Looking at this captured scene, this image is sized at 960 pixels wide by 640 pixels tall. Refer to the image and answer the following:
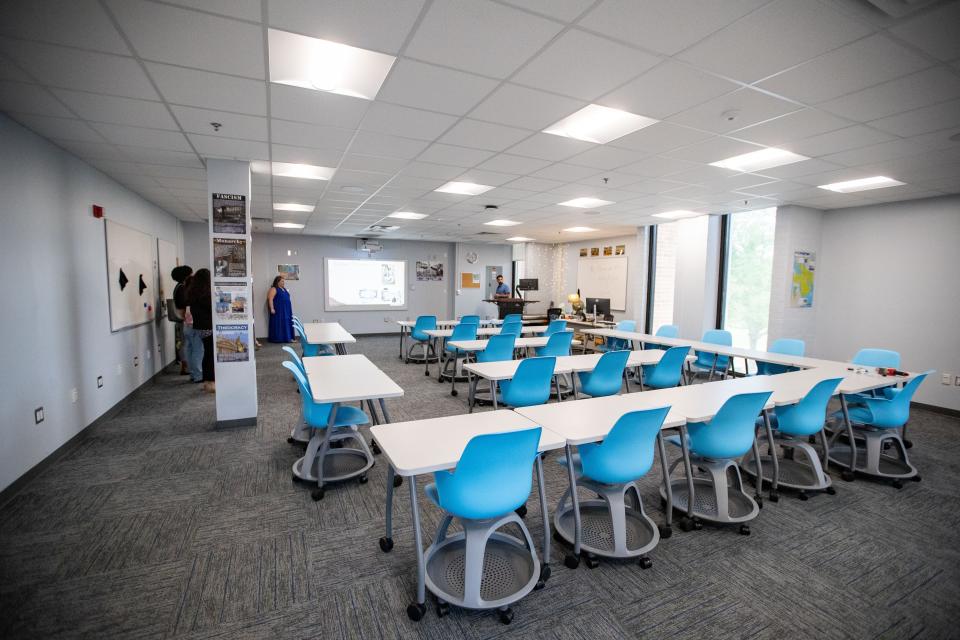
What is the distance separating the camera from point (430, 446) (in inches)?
80.5

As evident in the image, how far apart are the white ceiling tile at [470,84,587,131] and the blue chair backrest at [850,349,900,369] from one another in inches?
167

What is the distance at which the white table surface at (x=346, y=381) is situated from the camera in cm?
289

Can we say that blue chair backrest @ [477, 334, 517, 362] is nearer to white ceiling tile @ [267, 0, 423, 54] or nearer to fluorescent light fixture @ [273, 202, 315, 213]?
white ceiling tile @ [267, 0, 423, 54]

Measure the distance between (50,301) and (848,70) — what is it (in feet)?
18.8

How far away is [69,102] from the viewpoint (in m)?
2.78

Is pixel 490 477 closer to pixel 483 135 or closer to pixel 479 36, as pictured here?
pixel 479 36

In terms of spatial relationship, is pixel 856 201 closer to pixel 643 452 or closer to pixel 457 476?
pixel 643 452

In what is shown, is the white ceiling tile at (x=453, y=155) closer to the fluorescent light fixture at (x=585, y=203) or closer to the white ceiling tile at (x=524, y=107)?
the white ceiling tile at (x=524, y=107)

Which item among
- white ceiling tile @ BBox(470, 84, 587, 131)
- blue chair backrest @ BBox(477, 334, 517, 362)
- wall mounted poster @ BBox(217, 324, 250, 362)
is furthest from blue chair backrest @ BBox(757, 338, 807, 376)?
wall mounted poster @ BBox(217, 324, 250, 362)

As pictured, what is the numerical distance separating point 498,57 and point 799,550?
10.7 ft

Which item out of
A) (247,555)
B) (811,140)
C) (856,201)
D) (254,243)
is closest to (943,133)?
(811,140)

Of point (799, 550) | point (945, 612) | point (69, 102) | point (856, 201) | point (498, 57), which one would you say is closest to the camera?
point (945, 612)

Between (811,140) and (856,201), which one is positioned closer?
(811,140)

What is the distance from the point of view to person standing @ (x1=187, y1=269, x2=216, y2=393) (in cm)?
552
